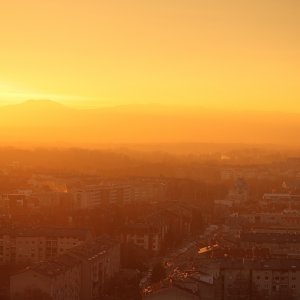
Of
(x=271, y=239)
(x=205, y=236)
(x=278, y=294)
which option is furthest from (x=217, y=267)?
(x=205, y=236)

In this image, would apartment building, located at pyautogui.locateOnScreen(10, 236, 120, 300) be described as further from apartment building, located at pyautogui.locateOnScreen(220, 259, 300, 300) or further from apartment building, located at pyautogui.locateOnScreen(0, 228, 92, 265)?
apartment building, located at pyautogui.locateOnScreen(220, 259, 300, 300)

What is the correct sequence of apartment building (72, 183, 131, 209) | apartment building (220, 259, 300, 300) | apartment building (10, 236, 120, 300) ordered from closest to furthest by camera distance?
1. apartment building (10, 236, 120, 300)
2. apartment building (220, 259, 300, 300)
3. apartment building (72, 183, 131, 209)

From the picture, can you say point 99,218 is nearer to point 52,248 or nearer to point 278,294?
point 52,248

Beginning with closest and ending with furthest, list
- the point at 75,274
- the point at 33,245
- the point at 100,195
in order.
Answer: the point at 75,274
the point at 33,245
the point at 100,195

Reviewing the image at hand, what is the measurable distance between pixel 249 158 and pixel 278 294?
3025cm

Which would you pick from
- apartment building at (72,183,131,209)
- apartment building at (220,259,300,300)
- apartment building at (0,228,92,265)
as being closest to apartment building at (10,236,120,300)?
apartment building at (0,228,92,265)

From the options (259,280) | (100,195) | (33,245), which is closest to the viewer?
(259,280)

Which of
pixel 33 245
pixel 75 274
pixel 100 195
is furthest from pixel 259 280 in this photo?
pixel 100 195

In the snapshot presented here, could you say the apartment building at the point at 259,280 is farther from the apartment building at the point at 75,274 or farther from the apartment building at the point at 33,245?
the apartment building at the point at 33,245

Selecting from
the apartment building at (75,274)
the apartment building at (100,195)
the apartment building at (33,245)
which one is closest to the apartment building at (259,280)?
the apartment building at (75,274)

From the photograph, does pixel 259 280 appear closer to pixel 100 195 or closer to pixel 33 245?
pixel 33 245

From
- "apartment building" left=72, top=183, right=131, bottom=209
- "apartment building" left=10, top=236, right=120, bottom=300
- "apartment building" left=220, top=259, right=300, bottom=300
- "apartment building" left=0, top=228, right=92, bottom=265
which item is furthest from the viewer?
"apartment building" left=72, top=183, right=131, bottom=209

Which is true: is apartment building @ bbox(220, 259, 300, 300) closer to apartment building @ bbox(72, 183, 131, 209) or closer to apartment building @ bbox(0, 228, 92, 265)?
apartment building @ bbox(0, 228, 92, 265)

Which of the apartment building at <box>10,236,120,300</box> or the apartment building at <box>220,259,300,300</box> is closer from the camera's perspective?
the apartment building at <box>10,236,120,300</box>
